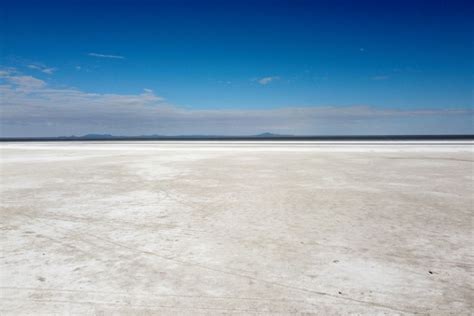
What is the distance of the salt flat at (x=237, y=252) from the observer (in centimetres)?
314

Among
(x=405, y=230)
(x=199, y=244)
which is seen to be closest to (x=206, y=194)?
(x=199, y=244)

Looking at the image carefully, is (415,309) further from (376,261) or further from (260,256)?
(260,256)

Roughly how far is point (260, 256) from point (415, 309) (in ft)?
6.32

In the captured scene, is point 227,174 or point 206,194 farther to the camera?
point 227,174

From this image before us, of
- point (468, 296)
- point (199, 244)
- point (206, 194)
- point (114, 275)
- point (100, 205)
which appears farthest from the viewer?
point (206, 194)

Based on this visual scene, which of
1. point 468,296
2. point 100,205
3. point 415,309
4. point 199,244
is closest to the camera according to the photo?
point 415,309

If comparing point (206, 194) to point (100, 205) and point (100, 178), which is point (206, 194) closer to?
point (100, 205)

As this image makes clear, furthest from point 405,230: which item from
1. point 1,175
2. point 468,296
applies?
point 1,175

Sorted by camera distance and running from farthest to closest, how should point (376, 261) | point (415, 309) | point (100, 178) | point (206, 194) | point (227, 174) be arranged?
point (227, 174) < point (100, 178) < point (206, 194) < point (376, 261) < point (415, 309)

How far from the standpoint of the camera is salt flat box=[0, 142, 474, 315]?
314 cm

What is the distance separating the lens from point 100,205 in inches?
285

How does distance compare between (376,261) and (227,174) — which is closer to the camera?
(376,261)

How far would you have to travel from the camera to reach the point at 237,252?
439cm

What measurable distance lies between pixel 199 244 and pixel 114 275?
1.37 meters
